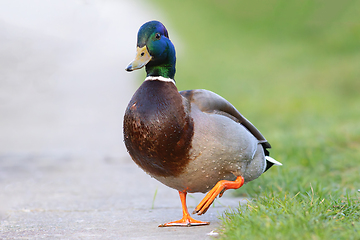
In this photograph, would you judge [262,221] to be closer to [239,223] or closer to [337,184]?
[239,223]

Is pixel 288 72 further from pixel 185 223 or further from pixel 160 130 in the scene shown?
pixel 160 130

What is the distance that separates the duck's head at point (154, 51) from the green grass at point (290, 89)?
3.39 feet

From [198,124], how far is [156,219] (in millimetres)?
887

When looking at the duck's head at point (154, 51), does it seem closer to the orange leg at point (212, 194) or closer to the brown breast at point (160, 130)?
the brown breast at point (160, 130)

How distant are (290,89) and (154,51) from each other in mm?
9134

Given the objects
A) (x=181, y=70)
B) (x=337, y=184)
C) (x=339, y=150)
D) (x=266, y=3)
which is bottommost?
(x=337, y=184)

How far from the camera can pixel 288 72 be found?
46.3 ft

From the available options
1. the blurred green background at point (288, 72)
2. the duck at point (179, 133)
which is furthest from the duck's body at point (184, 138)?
the blurred green background at point (288, 72)

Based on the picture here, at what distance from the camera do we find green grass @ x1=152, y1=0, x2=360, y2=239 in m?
2.67

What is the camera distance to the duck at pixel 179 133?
281 cm

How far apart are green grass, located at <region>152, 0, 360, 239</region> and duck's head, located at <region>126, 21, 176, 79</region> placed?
103 cm

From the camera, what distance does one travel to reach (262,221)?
8.01 ft

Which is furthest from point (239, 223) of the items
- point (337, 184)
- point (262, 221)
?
point (337, 184)

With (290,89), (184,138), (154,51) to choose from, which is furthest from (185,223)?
(290,89)
